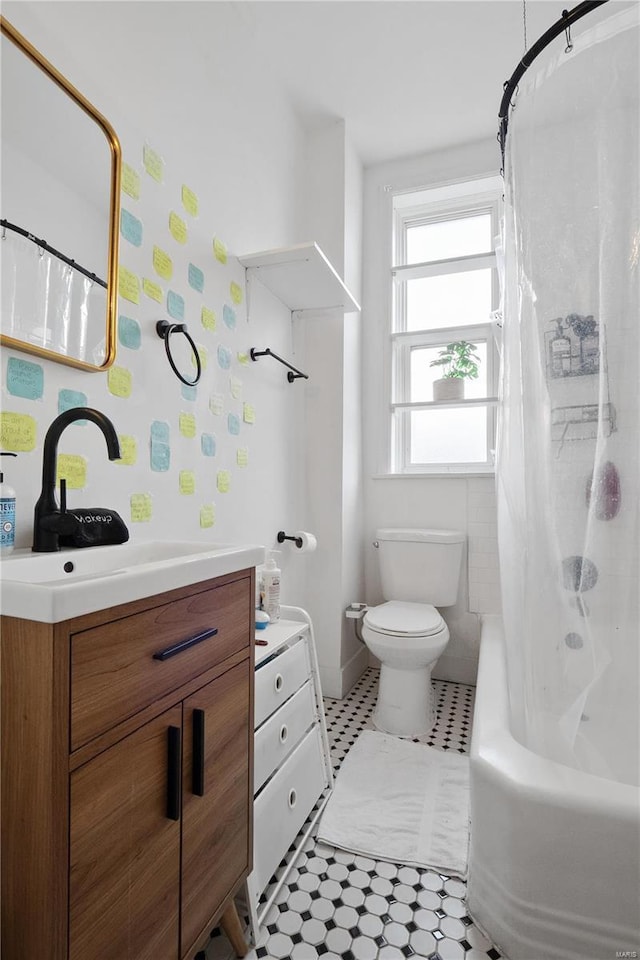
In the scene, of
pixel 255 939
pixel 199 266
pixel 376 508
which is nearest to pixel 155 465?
pixel 199 266

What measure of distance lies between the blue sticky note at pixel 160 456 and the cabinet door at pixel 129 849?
72cm

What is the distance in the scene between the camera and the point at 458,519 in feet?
8.25

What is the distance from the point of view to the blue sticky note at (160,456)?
1.34 metres

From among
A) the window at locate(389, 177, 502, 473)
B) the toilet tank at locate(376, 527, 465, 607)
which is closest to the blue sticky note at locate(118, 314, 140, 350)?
the toilet tank at locate(376, 527, 465, 607)

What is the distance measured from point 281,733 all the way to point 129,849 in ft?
2.15

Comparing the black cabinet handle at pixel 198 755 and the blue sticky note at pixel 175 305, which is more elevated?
the blue sticky note at pixel 175 305

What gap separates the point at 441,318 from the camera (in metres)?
2.78

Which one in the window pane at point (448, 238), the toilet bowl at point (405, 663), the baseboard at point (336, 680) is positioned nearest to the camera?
the toilet bowl at point (405, 663)

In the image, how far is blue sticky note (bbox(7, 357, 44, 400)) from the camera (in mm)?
944

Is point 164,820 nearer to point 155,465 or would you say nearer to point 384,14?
point 155,465

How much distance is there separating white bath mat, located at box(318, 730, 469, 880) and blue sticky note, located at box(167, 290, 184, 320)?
1.61 metres

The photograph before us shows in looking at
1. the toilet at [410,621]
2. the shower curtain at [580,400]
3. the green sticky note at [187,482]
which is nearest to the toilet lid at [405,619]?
the toilet at [410,621]

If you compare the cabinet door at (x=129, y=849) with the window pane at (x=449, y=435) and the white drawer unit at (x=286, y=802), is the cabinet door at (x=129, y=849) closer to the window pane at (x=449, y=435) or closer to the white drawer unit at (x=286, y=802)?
the white drawer unit at (x=286, y=802)

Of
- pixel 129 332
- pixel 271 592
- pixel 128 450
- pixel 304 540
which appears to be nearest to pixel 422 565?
pixel 304 540
